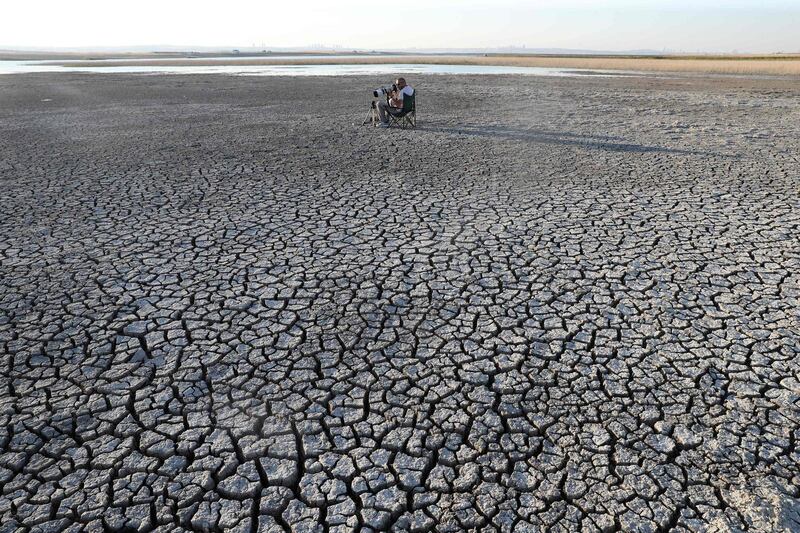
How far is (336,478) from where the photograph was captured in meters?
3.10

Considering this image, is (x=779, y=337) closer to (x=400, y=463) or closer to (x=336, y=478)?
(x=400, y=463)

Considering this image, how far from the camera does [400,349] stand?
4.34m

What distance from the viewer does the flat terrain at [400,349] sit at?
2.99 m

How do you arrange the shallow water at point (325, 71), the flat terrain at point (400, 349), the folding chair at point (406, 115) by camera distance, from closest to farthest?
the flat terrain at point (400, 349) < the folding chair at point (406, 115) < the shallow water at point (325, 71)

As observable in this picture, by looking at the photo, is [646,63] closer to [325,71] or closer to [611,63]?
[611,63]

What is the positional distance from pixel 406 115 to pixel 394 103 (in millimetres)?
493

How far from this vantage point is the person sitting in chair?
45.9ft

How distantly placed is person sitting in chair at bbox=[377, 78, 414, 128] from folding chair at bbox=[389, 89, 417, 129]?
96 millimetres

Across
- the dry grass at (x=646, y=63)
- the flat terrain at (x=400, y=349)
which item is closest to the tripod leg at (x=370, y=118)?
the flat terrain at (x=400, y=349)

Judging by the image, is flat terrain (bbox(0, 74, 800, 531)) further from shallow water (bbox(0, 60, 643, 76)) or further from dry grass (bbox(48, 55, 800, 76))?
dry grass (bbox(48, 55, 800, 76))

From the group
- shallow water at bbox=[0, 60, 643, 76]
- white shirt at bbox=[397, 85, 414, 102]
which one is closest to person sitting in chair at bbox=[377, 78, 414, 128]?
white shirt at bbox=[397, 85, 414, 102]

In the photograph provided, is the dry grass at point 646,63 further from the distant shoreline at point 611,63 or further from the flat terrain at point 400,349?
the flat terrain at point 400,349

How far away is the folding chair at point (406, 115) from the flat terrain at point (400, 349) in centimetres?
480

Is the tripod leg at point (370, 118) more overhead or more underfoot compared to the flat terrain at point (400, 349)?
more overhead
